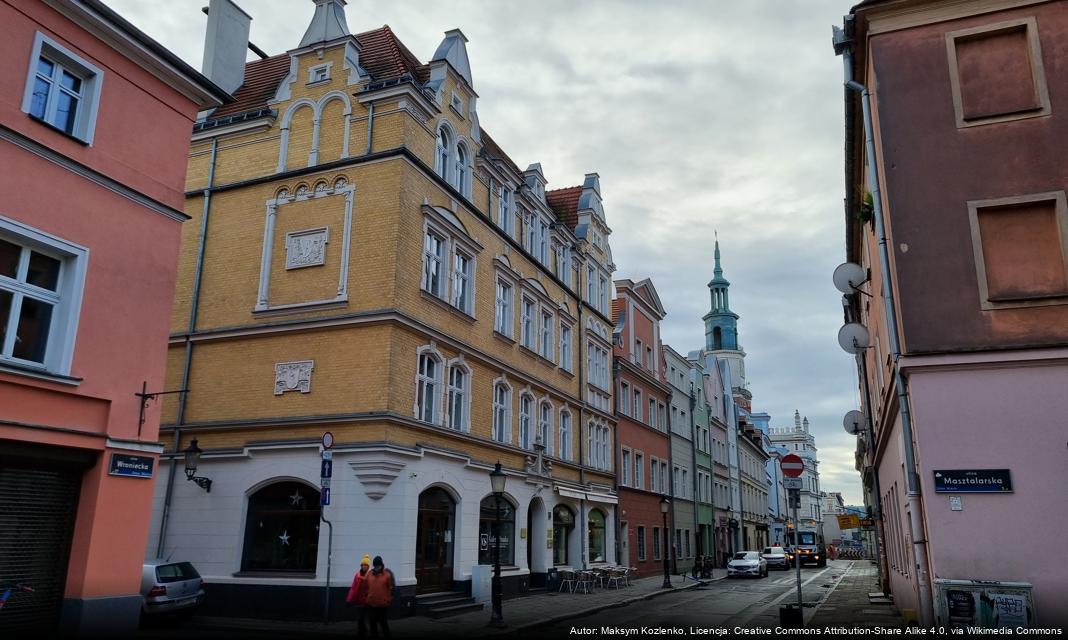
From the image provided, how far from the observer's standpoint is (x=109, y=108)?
1238cm

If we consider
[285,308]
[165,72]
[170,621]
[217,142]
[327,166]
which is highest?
[217,142]

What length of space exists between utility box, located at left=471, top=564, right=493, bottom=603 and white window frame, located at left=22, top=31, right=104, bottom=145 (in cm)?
1368

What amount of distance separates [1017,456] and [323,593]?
44.5 feet

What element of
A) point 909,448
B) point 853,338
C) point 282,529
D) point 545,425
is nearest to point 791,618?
point 909,448

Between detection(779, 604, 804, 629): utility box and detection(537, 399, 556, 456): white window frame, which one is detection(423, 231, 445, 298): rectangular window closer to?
detection(537, 399, 556, 456): white window frame

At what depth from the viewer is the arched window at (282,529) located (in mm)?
18359

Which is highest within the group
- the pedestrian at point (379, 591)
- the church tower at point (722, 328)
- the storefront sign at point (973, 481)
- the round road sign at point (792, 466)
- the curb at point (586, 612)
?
the church tower at point (722, 328)

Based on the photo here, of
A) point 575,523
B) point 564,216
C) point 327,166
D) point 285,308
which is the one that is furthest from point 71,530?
point 564,216

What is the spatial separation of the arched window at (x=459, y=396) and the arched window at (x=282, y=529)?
4303 millimetres

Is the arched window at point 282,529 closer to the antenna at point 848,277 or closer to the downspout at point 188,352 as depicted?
the downspout at point 188,352

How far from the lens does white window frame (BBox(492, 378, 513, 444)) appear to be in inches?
926

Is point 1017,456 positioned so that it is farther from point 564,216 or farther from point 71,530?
point 564,216

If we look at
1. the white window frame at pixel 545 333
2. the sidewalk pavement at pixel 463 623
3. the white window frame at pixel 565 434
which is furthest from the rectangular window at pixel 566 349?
the sidewalk pavement at pixel 463 623

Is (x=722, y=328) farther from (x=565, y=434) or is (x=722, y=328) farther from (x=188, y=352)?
(x=188, y=352)
